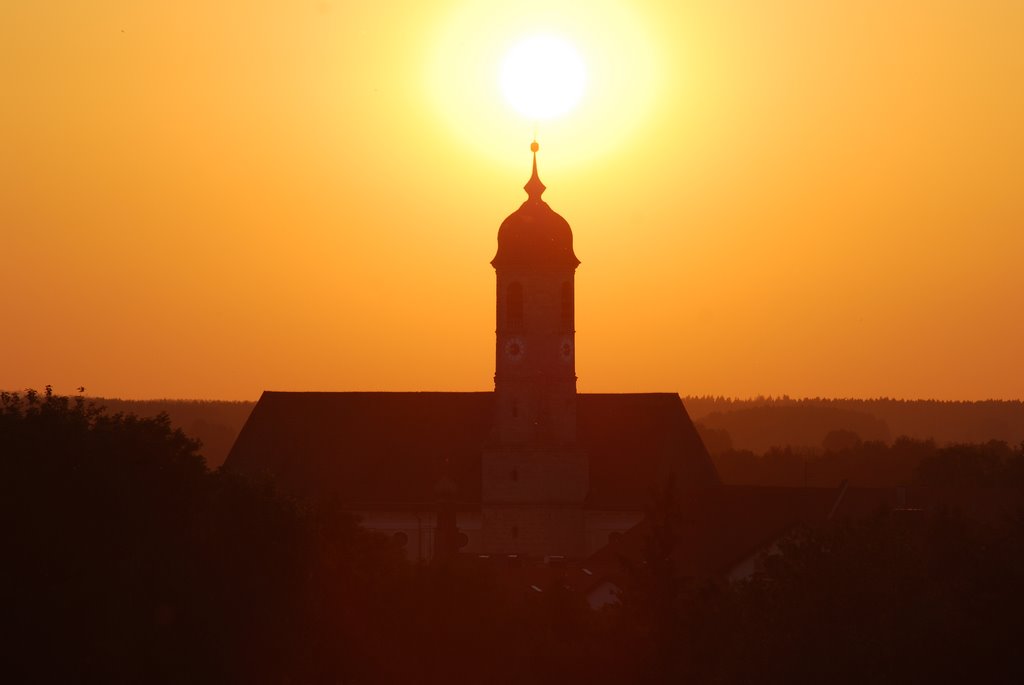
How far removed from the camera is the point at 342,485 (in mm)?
89375

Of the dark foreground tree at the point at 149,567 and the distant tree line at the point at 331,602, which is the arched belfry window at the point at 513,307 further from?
the dark foreground tree at the point at 149,567

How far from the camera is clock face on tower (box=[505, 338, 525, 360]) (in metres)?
83.4

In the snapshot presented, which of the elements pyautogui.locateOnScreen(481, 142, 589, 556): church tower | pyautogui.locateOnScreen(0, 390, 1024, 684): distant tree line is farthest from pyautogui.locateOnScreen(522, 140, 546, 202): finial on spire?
pyautogui.locateOnScreen(0, 390, 1024, 684): distant tree line

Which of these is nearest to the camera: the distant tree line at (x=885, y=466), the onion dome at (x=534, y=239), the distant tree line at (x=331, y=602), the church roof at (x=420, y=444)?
the distant tree line at (x=331, y=602)

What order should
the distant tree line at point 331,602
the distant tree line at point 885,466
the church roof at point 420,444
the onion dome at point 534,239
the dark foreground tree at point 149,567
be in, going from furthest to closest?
the distant tree line at point 885,466
the church roof at point 420,444
the onion dome at point 534,239
the dark foreground tree at point 149,567
the distant tree line at point 331,602

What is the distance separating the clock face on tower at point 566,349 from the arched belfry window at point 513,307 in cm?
165

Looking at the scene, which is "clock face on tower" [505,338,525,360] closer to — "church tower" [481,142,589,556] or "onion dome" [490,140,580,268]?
"church tower" [481,142,589,556]

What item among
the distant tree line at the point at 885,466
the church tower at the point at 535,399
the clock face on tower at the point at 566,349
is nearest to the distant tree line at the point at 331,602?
the church tower at the point at 535,399

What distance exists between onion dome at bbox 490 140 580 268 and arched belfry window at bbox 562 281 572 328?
0.78 metres

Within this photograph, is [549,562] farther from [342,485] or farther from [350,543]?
[350,543]

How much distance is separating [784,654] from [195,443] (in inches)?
612

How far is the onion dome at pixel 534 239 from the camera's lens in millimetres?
82312

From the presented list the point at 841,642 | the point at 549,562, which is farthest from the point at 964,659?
the point at 549,562

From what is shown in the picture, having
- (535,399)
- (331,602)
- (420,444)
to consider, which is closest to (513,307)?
(535,399)
